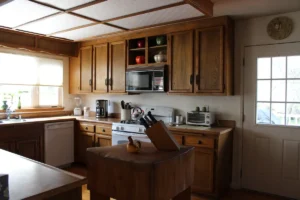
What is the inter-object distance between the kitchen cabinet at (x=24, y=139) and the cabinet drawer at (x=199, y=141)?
2377 mm

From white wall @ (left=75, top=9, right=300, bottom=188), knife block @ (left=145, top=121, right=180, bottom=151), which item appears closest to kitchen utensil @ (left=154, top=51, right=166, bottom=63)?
white wall @ (left=75, top=9, right=300, bottom=188)

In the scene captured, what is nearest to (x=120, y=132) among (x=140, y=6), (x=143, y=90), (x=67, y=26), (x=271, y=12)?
(x=143, y=90)

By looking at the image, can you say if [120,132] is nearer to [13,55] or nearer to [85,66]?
[85,66]

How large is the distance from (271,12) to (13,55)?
4.09 meters

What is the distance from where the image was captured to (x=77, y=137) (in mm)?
4648

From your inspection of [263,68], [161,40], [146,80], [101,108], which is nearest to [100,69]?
[101,108]

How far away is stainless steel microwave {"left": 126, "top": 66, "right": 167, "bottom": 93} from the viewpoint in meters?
3.88

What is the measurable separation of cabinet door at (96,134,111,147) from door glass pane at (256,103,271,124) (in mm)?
2350

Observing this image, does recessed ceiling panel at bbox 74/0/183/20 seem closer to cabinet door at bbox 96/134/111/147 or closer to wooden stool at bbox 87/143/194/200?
wooden stool at bbox 87/143/194/200

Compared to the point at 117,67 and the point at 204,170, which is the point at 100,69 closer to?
the point at 117,67

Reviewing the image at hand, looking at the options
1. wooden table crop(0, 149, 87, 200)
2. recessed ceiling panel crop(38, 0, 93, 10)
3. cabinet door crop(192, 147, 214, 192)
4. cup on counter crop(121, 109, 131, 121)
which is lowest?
cabinet door crop(192, 147, 214, 192)

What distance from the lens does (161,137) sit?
1.83 metres

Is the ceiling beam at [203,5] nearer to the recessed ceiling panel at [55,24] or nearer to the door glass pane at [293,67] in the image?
the door glass pane at [293,67]

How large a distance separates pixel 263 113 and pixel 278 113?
0.61 ft
